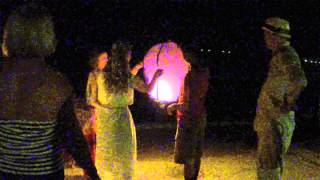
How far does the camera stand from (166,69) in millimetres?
6324

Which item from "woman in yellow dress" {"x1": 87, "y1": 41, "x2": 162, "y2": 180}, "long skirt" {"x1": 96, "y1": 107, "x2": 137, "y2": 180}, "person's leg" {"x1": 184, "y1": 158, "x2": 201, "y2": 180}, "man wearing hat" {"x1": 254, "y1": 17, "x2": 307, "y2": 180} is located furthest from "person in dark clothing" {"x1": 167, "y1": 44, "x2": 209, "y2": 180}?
"man wearing hat" {"x1": 254, "y1": 17, "x2": 307, "y2": 180}

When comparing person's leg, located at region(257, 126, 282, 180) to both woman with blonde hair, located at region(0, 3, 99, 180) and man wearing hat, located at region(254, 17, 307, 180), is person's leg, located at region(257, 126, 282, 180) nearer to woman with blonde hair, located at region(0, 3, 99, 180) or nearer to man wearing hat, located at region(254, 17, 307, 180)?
man wearing hat, located at region(254, 17, 307, 180)

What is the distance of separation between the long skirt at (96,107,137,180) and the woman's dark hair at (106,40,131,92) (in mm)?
277

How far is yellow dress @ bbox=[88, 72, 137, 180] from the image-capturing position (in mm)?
5645

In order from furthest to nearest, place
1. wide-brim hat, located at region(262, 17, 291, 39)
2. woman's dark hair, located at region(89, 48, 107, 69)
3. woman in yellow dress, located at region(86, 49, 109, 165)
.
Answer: woman's dark hair, located at region(89, 48, 107, 69)
woman in yellow dress, located at region(86, 49, 109, 165)
wide-brim hat, located at region(262, 17, 291, 39)

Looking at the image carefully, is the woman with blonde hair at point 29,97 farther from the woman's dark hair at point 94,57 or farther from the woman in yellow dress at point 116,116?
the woman's dark hair at point 94,57

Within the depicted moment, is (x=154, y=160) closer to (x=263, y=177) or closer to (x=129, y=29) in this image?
(x=263, y=177)

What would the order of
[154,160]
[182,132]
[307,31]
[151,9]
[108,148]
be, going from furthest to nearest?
[151,9]
[307,31]
[154,160]
[182,132]
[108,148]

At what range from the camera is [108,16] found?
21156 mm

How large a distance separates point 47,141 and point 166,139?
7597mm

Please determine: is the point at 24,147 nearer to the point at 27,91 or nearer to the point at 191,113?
the point at 27,91

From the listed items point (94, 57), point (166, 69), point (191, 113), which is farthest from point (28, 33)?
point (191, 113)

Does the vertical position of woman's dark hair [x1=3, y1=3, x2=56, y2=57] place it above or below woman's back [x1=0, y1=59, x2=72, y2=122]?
above

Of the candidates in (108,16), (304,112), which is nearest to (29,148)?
(304,112)
